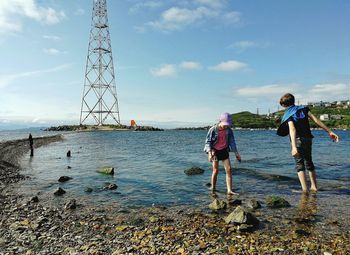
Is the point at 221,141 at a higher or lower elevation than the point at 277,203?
higher

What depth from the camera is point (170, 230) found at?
7.95m

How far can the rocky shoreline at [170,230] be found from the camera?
6.74m

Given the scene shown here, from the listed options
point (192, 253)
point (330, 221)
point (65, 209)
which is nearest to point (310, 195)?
point (330, 221)

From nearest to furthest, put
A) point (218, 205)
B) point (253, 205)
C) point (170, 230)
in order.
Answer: point (170, 230)
point (218, 205)
point (253, 205)

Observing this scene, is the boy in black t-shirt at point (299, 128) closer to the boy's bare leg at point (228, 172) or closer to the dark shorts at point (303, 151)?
the dark shorts at point (303, 151)

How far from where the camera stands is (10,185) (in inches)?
607

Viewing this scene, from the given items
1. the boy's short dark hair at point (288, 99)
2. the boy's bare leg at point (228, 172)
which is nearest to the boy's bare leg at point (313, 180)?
the boy's short dark hair at point (288, 99)

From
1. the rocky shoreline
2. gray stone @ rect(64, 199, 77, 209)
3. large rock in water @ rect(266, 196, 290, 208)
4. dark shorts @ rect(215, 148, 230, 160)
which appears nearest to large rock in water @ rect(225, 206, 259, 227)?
the rocky shoreline

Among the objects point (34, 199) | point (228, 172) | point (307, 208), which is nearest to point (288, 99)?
point (228, 172)

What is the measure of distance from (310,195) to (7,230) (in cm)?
1028

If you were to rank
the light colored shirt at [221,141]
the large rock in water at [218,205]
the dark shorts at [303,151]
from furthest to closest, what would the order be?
1. the light colored shirt at [221,141]
2. the dark shorts at [303,151]
3. the large rock in water at [218,205]

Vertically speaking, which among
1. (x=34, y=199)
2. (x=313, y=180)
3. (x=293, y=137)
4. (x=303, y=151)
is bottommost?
(x=34, y=199)

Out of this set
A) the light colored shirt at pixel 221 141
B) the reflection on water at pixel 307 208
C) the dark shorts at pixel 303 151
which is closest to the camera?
the reflection on water at pixel 307 208

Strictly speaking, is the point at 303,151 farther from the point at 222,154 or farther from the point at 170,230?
the point at 170,230
